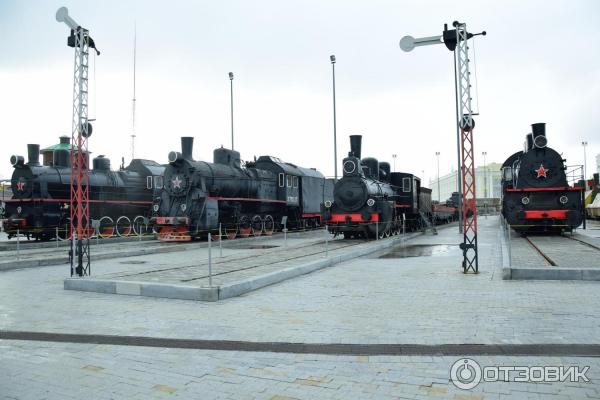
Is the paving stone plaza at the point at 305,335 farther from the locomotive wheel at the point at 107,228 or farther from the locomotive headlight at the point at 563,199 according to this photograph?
the locomotive wheel at the point at 107,228

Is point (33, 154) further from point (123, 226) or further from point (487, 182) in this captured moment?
point (487, 182)

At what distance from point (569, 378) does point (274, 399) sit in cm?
260

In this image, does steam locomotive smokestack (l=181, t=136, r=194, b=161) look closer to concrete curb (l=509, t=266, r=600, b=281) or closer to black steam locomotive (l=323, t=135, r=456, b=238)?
black steam locomotive (l=323, t=135, r=456, b=238)

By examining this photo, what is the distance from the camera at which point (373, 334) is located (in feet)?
18.8

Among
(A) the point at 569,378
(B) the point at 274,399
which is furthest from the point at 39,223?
(A) the point at 569,378

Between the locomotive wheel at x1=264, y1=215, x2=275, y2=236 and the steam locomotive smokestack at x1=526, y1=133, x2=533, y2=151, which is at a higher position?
the steam locomotive smokestack at x1=526, y1=133, x2=533, y2=151

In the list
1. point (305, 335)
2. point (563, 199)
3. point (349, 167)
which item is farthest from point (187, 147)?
point (305, 335)

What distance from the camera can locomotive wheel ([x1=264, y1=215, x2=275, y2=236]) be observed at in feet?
81.6

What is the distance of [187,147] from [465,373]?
61.2 ft

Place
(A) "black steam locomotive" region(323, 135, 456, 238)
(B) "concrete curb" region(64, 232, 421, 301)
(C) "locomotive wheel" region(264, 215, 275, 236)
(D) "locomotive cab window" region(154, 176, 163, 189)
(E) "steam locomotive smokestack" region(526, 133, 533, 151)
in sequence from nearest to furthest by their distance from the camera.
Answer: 1. (B) "concrete curb" region(64, 232, 421, 301)
2. (A) "black steam locomotive" region(323, 135, 456, 238)
3. (D) "locomotive cab window" region(154, 176, 163, 189)
4. (E) "steam locomotive smokestack" region(526, 133, 533, 151)
5. (C) "locomotive wheel" region(264, 215, 275, 236)

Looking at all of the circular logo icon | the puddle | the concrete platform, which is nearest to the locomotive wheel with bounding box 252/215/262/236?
the puddle

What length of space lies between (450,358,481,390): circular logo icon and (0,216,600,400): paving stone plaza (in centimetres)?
9

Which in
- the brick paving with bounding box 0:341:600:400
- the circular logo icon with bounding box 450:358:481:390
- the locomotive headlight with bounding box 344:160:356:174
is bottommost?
the brick paving with bounding box 0:341:600:400

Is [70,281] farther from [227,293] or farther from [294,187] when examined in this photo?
[294,187]
